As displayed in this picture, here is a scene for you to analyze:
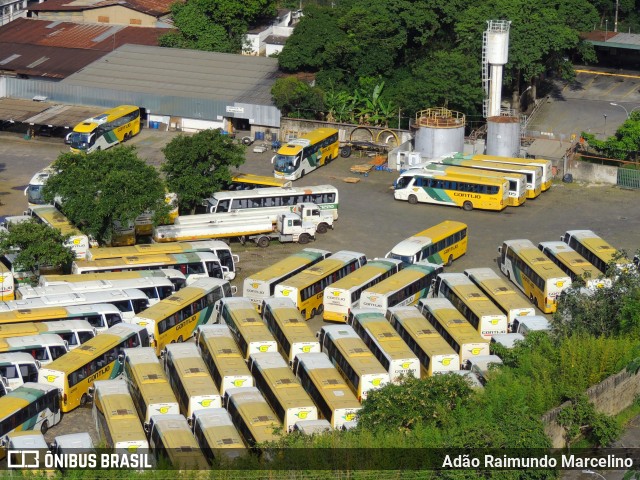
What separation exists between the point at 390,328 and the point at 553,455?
30.5ft

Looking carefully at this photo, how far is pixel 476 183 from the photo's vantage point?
51.1 metres

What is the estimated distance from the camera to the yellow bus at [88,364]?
1335 inches

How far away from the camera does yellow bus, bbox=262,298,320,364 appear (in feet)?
119

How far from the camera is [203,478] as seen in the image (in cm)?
2612

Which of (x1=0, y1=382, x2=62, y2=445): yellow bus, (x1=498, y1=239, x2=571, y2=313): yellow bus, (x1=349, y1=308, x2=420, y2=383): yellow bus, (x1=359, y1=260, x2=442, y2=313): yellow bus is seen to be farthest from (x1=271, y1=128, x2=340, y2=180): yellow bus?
(x1=0, y1=382, x2=62, y2=445): yellow bus

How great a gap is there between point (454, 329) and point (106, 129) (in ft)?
92.7

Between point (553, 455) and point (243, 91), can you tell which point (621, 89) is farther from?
point (553, 455)

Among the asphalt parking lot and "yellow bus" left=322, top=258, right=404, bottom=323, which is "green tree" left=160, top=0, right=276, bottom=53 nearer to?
the asphalt parking lot

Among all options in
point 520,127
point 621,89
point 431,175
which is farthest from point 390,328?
point 621,89

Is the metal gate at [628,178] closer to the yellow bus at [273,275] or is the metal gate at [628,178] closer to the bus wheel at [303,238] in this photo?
the bus wheel at [303,238]

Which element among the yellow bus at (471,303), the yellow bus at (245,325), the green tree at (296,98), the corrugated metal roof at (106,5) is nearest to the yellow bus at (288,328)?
the yellow bus at (245,325)

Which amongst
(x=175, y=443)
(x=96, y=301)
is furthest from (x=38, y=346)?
(x=175, y=443)

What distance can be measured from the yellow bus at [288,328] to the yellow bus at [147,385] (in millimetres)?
4146

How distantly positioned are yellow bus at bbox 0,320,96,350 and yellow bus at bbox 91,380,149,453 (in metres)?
3.27
